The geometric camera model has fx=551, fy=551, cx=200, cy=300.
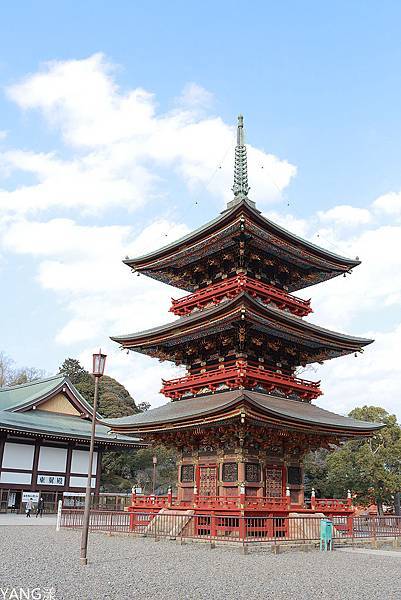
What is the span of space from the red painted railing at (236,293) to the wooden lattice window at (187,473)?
26.4 ft


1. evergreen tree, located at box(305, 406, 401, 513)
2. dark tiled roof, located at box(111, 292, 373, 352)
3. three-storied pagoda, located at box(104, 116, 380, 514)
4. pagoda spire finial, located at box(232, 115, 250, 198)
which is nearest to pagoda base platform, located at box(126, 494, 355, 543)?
three-storied pagoda, located at box(104, 116, 380, 514)

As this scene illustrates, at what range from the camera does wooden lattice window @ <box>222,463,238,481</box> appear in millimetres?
24000

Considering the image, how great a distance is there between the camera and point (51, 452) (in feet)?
129

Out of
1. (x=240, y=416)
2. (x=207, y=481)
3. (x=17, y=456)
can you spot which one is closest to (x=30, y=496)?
(x=17, y=456)

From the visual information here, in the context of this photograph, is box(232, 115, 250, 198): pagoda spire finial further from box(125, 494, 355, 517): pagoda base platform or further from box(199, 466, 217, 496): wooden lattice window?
box(125, 494, 355, 517): pagoda base platform

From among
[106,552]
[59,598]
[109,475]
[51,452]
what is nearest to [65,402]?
[51,452]

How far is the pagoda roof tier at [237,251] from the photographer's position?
26.5 metres

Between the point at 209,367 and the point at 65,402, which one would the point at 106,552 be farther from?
the point at 65,402

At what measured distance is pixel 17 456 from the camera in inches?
1475

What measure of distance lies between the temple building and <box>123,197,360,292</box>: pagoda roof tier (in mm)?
14607

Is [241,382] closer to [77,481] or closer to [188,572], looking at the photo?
[188,572]

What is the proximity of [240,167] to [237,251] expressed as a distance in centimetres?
690

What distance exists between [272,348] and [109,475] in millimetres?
36975

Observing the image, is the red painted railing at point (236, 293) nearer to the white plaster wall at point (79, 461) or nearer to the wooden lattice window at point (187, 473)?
the wooden lattice window at point (187, 473)
